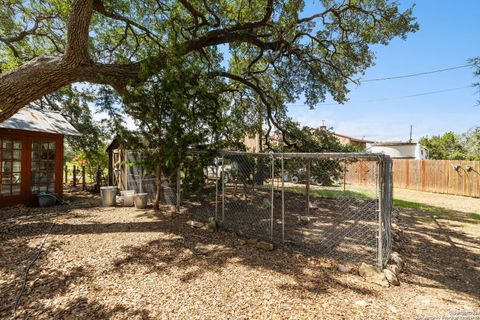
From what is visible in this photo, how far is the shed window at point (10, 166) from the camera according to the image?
7.41m

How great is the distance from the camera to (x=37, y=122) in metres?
8.14

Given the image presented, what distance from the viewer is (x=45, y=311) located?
105 inches

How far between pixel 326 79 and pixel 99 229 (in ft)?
27.7

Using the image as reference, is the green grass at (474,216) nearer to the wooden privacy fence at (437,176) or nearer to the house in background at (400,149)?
the wooden privacy fence at (437,176)

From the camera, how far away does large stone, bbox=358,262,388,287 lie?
3497 millimetres

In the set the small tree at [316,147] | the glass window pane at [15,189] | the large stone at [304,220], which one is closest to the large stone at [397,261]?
the large stone at [304,220]

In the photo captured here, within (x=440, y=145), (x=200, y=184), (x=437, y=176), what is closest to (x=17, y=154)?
(x=200, y=184)

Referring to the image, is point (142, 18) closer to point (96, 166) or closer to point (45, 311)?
point (96, 166)

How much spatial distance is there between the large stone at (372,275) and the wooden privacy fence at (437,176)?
802 centimetres

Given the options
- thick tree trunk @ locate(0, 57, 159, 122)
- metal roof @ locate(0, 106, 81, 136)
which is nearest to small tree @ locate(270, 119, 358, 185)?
thick tree trunk @ locate(0, 57, 159, 122)

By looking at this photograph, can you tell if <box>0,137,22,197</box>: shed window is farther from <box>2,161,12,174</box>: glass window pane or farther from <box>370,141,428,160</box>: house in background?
<box>370,141,428,160</box>: house in background

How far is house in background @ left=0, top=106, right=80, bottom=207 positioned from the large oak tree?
196 centimetres

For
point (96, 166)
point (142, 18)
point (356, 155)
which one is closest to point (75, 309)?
point (356, 155)

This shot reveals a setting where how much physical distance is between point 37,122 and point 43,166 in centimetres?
144
